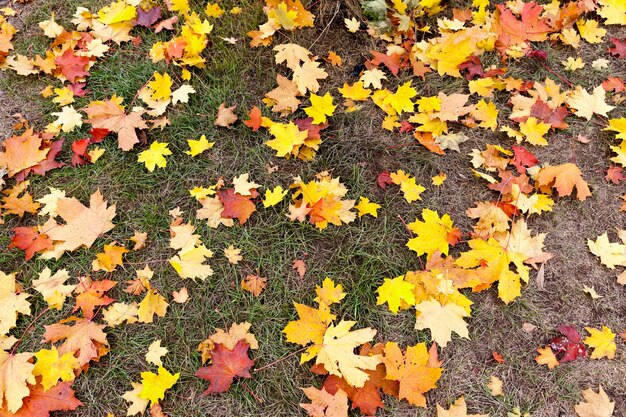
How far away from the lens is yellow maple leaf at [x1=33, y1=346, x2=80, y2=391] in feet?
6.92

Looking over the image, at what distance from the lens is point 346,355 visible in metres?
2.12

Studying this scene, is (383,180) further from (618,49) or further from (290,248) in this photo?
(618,49)

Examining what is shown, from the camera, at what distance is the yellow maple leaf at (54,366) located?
6.92 ft

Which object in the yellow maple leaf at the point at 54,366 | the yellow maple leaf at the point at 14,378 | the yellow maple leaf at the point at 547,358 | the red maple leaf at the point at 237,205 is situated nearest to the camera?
the yellow maple leaf at the point at 14,378

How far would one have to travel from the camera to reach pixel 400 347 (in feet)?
7.35

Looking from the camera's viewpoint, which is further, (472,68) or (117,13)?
(117,13)

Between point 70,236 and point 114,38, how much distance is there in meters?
1.50

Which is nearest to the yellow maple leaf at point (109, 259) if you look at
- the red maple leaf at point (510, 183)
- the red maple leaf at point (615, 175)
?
the red maple leaf at point (510, 183)

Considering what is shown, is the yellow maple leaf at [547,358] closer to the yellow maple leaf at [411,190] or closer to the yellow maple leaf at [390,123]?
the yellow maple leaf at [411,190]

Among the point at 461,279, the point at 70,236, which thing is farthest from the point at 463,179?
the point at 70,236

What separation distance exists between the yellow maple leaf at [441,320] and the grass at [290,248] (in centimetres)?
6

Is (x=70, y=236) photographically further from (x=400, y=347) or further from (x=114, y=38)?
(x=400, y=347)

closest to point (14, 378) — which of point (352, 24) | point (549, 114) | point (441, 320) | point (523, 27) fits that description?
point (441, 320)

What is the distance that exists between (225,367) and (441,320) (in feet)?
3.48
